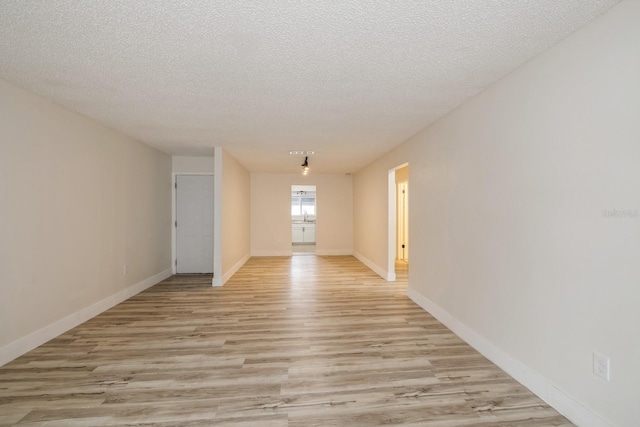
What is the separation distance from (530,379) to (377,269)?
13.3ft

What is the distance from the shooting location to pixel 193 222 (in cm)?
601

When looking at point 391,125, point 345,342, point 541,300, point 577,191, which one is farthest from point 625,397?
point 391,125

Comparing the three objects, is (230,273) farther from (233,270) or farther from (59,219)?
(59,219)

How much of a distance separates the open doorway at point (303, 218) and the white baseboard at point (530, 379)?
870 cm

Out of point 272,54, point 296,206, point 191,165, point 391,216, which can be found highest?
point 272,54

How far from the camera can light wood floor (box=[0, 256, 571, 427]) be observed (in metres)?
1.87

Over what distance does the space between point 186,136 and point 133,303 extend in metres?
2.51

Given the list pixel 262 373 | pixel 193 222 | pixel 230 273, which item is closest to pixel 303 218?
pixel 193 222

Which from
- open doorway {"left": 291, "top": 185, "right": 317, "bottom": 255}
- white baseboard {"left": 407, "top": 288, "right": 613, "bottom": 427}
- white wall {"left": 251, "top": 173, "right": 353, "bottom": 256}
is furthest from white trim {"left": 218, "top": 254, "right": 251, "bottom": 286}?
open doorway {"left": 291, "top": 185, "right": 317, "bottom": 255}

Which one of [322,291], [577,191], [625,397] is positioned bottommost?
[322,291]

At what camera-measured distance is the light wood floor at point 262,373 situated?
73.4 inches

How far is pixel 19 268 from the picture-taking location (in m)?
2.60

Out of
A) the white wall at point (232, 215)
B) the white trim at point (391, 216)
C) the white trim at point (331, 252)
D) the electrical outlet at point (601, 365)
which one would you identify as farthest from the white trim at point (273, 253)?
the electrical outlet at point (601, 365)

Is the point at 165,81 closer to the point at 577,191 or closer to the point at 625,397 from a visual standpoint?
the point at 577,191
